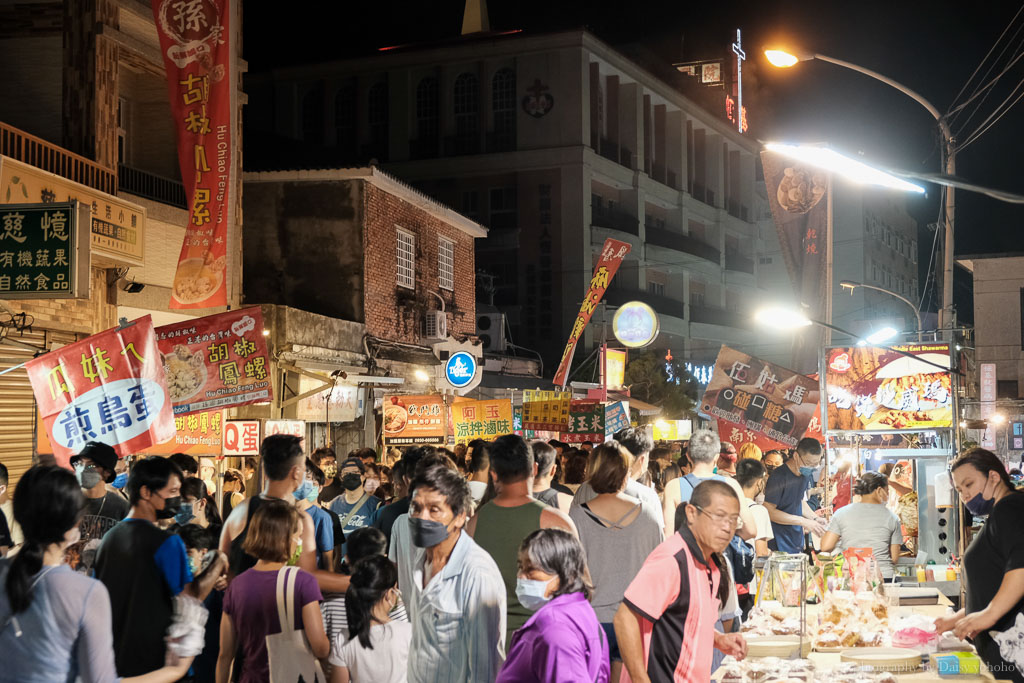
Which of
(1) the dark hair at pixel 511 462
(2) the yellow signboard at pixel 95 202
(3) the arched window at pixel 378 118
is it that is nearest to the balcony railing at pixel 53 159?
(2) the yellow signboard at pixel 95 202

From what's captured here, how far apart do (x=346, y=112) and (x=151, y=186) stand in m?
31.4

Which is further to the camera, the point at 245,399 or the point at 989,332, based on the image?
the point at 989,332

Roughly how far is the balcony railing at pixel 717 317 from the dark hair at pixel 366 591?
5338cm

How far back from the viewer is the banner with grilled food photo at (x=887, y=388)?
1419 centimetres

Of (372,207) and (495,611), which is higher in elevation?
(372,207)

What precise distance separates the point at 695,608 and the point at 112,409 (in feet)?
20.7

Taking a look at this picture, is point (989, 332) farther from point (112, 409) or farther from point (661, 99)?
point (112, 409)

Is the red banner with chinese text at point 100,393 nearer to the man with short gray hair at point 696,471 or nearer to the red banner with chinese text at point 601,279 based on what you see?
the man with short gray hair at point 696,471

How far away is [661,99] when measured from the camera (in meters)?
55.5

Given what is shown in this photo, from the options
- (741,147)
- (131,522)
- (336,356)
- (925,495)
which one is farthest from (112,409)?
(741,147)

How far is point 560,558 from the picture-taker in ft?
14.8

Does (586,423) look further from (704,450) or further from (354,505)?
(704,450)

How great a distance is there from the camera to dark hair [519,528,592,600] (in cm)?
450

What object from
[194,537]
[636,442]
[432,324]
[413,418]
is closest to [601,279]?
[432,324]
